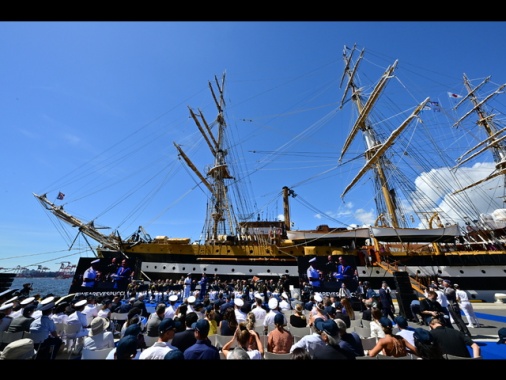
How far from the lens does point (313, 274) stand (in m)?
11.6

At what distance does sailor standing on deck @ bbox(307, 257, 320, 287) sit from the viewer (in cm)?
1145

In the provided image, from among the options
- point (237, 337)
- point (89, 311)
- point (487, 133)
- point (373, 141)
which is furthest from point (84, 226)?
A: point (487, 133)

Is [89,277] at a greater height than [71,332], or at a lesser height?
greater

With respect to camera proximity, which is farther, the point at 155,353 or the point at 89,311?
the point at 89,311

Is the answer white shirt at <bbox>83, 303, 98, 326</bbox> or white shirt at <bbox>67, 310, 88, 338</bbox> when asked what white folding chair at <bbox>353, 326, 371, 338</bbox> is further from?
white shirt at <bbox>83, 303, 98, 326</bbox>

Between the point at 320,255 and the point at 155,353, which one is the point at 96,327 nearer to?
the point at 155,353

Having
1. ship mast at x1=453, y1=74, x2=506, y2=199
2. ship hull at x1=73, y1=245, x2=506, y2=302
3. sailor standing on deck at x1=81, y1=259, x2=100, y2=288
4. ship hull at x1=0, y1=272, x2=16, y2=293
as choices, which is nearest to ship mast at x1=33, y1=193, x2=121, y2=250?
ship hull at x1=73, y1=245, x2=506, y2=302

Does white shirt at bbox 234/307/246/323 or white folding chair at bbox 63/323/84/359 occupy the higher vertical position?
white shirt at bbox 234/307/246/323

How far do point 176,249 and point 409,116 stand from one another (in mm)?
25097

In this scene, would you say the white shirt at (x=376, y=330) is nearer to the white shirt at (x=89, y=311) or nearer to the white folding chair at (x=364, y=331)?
the white folding chair at (x=364, y=331)

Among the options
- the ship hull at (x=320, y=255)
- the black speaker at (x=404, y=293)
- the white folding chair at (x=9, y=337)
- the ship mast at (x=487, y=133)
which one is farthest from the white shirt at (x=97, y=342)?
the ship mast at (x=487, y=133)

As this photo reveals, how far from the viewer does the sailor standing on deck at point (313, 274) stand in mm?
11453
